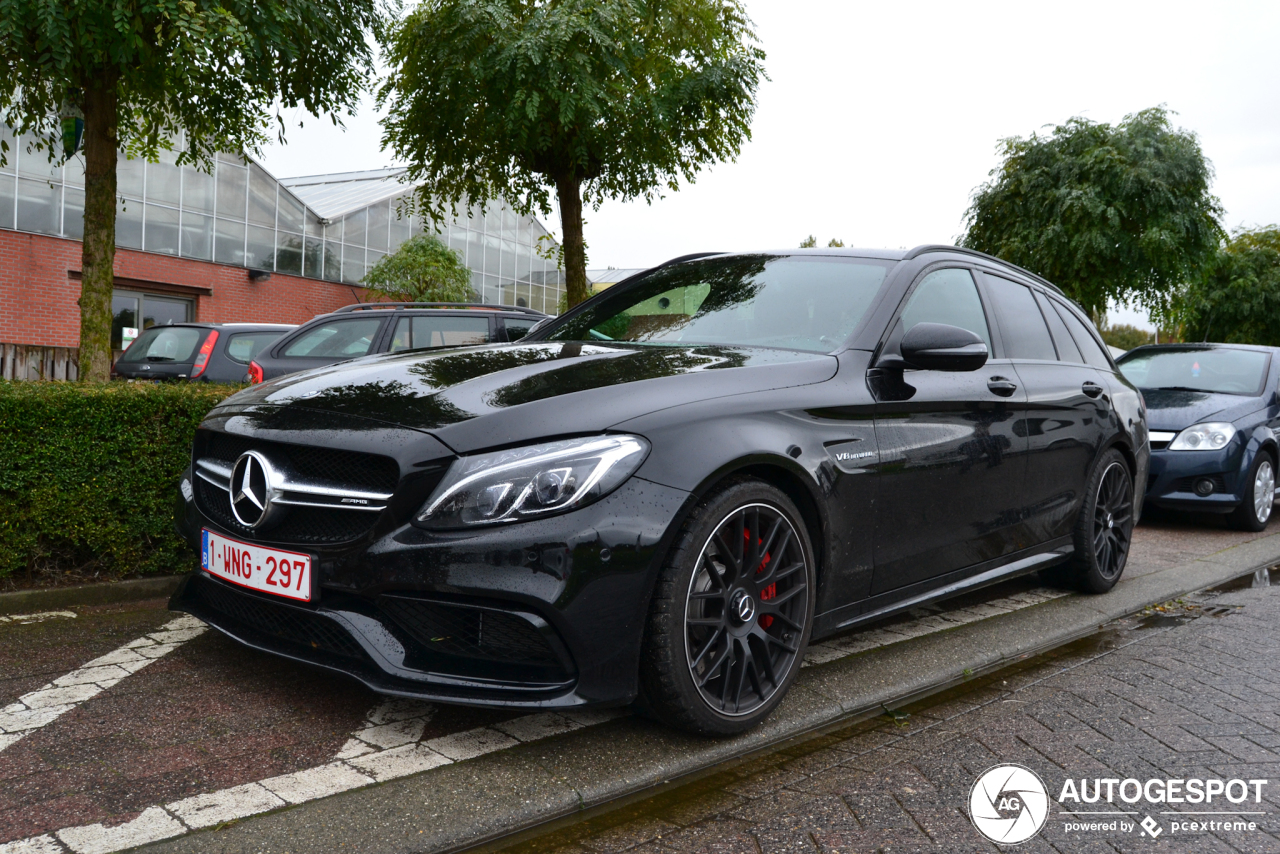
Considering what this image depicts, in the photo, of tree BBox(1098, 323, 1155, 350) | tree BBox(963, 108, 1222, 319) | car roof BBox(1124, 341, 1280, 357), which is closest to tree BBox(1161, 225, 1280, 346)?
tree BBox(963, 108, 1222, 319)

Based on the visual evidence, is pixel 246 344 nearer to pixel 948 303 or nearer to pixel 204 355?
pixel 204 355

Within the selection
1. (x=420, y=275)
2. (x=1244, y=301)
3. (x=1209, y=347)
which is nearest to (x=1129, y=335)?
(x=1244, y=301)

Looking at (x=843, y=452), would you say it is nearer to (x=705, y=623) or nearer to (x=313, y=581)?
(x=705, y=623)

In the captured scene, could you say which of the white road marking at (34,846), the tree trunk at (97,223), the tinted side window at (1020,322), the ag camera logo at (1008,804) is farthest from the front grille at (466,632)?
the tree trunk at (97,223)

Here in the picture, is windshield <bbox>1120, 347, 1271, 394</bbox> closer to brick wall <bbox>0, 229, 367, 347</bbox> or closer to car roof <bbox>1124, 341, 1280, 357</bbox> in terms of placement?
car roof <bbox>1124, 341, 1280, 357</bbox>

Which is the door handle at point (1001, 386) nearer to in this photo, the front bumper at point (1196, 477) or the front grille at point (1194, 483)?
the front bumper at point (1196, 477)

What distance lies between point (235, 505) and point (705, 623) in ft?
4.67

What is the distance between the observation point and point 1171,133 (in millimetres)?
18891

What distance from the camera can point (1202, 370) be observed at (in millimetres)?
8727

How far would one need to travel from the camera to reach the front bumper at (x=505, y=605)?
254 centimetres

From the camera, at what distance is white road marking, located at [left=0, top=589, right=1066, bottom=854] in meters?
2.26

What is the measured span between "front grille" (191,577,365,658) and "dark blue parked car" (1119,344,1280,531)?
6896mm

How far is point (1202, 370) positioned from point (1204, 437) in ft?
4.36

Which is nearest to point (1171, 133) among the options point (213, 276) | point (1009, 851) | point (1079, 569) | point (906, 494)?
point (1079, 569)
